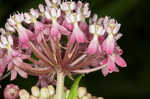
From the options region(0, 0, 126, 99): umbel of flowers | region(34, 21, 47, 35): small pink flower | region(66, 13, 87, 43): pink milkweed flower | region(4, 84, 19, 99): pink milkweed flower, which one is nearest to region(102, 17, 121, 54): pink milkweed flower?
region(0, 0, 126, 99): umbel of flowers

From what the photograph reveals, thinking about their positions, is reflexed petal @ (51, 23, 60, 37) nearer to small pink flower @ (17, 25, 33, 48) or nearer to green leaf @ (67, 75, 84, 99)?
small pink flower @ (17, 25, 33, 48)

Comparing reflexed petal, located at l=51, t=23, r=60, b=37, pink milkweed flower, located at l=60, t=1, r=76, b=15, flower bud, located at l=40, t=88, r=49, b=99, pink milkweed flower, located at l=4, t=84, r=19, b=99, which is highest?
pink milkweed flower, located at l=60, t=1, r=76, b=15

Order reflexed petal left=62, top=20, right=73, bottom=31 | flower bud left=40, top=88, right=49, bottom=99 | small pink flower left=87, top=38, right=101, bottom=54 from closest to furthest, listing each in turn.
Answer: small pink flower left=87, top=38, right=101, bottom=54 < reflexed petal left=62, top=20, right=73, bottom=31 < flower bud left=40, top=88, right=49, bottom=99

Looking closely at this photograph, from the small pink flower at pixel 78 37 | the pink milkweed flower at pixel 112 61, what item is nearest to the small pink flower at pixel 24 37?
the small pink flower at pixel 78 37

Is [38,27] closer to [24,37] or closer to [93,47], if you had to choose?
[24,37]

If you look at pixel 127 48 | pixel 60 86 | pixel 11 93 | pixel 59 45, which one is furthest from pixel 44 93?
pixel 127 48
